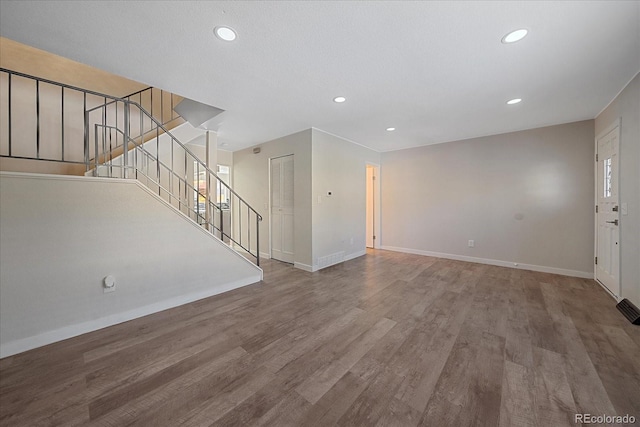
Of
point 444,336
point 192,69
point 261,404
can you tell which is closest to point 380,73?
point 192,69

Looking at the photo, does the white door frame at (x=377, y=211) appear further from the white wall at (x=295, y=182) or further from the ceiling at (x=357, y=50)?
the ceiling at (x=357, y=50)

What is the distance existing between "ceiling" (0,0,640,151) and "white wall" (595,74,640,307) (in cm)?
24

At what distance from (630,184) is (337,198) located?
3.89 meters

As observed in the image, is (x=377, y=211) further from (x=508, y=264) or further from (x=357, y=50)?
(x=357, y=50)

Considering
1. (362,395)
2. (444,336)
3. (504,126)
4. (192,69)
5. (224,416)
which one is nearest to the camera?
(224,416)

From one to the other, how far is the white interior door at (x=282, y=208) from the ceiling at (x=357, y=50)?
1685 millimetres

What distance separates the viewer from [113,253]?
8.10 ft

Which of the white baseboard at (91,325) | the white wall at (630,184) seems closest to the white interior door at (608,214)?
the white wall at (630,184)

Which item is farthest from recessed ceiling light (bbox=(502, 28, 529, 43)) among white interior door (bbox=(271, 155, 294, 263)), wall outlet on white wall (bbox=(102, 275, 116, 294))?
→ wall outlet on white wall (bbox=(102, 275, 116, 294))

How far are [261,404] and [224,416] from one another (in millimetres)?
215

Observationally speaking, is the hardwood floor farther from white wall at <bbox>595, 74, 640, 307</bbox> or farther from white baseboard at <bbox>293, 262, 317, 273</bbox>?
white baseboard at <bbox>293, 262, 317, 273</bbox>

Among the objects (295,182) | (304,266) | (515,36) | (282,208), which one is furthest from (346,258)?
(515,36)

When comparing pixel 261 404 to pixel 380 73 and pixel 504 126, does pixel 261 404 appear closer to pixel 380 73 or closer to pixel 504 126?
pixel 380 73

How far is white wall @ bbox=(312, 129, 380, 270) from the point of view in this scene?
4441 mm
